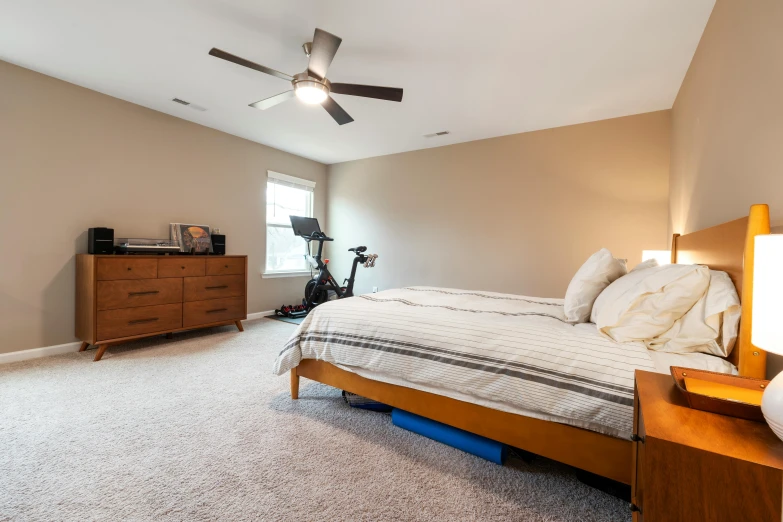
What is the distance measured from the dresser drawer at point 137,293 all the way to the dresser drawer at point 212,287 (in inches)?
3.9

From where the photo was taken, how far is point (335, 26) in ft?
7.16

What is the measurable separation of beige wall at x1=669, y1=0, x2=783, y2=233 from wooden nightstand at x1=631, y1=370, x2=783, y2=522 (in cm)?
87

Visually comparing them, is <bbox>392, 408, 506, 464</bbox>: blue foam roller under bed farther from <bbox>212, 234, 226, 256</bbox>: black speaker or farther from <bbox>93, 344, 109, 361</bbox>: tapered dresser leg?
<bbox>212, 234, 226, 256</bbox>: black speaker

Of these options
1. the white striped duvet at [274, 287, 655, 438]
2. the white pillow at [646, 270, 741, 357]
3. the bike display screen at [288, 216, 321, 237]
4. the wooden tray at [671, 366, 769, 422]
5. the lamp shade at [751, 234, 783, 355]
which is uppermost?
the bike display screen at [288, 216, 321, 237]

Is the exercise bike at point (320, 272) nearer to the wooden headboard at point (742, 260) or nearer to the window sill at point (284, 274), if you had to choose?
the window sill at point (284, 274)

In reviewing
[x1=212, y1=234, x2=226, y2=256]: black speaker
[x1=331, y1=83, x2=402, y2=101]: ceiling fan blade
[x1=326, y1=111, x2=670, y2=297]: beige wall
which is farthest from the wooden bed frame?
[x1=212, y1=234, x2=226, y2=256]: black speaker

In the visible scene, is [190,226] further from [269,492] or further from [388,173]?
[269,492]

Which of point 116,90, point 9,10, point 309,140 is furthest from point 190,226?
point 9,10

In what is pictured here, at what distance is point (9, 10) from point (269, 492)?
3.28 meters

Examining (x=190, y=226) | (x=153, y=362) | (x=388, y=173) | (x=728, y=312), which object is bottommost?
(x=153, y=362)

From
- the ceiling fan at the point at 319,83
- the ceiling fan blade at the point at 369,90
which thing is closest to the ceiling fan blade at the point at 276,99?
the ceiling fan at the point at 319,83

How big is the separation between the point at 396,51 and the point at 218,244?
9.76ft

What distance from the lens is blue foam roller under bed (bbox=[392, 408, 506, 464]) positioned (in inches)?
61.9

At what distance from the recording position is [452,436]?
5.55ft
